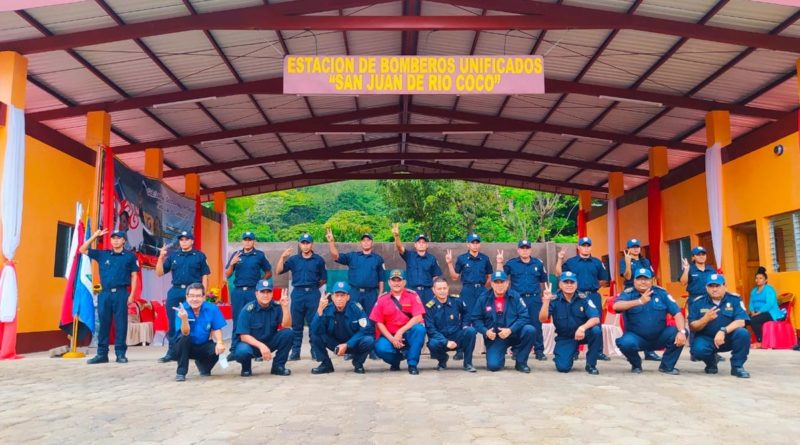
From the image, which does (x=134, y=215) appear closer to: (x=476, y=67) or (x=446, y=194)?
(x=476, y=67)

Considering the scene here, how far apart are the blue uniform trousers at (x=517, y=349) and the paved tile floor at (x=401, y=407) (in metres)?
0.19

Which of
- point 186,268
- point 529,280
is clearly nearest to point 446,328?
point 529,280

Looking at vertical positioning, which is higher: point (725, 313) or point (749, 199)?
point (749, 199)

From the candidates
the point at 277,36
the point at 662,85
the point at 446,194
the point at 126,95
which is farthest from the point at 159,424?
the point at 446,194

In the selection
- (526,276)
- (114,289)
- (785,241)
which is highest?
(785,241)

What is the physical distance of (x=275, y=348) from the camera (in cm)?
623

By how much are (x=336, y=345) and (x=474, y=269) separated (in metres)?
2.42

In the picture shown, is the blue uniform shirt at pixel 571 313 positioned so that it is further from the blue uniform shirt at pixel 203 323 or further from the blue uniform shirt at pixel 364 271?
the blue uniform shirt at pixel 203 323

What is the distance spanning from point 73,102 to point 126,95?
2.96 ft

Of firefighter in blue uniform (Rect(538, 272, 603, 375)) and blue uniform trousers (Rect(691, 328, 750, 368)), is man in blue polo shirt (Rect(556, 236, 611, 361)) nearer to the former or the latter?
firefighter in blue uniform (Rect(538, 272, 603, 375))

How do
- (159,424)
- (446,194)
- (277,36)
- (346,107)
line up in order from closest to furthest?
(159,424)
(277,36)
(346,107)
(446,194)

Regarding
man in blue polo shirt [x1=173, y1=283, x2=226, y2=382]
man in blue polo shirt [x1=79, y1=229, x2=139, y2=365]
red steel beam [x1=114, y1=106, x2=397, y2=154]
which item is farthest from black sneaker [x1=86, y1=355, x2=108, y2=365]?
red steel beam [x1=114, y1=106, x2=397, y2=154]

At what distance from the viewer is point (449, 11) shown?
1031cm

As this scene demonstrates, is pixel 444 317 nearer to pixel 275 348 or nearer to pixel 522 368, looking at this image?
pixel 522 368
